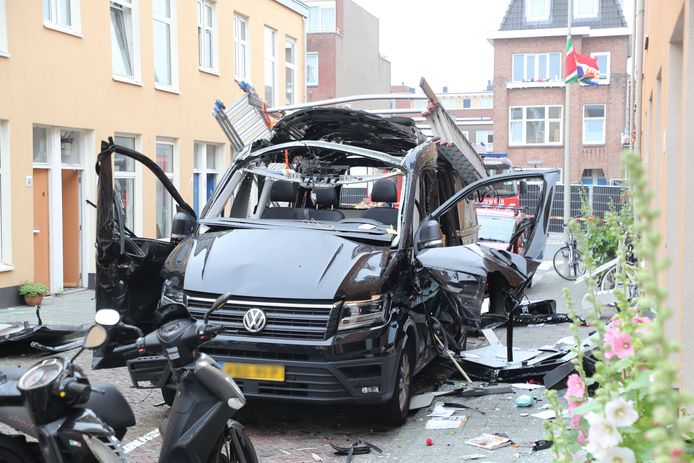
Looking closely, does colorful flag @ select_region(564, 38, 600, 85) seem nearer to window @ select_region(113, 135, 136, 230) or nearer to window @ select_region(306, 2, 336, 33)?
window @ select_region(113, 135, 136, 230)

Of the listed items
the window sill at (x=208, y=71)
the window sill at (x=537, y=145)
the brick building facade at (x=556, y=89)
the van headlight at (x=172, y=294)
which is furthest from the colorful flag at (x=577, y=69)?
the window sill at (x=537, y=145)

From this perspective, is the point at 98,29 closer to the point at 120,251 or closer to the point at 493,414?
the point at 120,251

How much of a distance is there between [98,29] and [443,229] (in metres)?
10.1

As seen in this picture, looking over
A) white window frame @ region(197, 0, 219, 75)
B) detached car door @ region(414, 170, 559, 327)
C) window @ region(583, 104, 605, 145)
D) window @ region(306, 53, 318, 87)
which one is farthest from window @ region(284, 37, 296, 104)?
window @ region(583, 104, 605, 145)

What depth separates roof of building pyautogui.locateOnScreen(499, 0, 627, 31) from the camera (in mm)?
48625

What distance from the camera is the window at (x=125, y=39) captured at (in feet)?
60.6

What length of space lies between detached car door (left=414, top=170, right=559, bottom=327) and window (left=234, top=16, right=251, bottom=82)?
56.0 feet

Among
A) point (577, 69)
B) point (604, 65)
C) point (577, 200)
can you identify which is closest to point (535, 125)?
point (604, 65)

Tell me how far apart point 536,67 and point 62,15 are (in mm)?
37059

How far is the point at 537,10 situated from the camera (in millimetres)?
49594

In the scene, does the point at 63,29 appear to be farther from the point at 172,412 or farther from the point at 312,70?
the point at 312,70

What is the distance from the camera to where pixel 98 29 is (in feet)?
57.2

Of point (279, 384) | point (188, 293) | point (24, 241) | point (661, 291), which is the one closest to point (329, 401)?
point (279, 384)

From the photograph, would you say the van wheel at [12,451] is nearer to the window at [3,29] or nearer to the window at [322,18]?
the window at [3,29]
